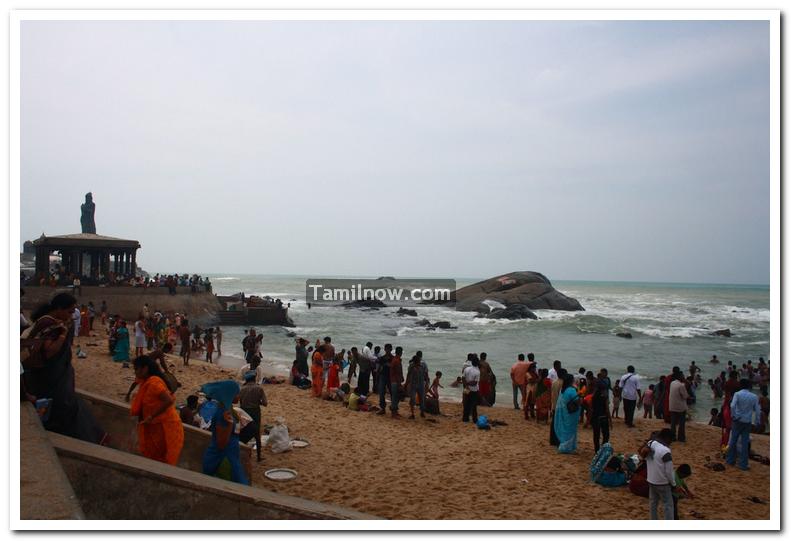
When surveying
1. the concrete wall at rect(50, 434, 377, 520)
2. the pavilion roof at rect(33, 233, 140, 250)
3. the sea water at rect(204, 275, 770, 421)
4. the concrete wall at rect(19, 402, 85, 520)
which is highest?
the pavilion roof at rect(33, 233, 140, 250)

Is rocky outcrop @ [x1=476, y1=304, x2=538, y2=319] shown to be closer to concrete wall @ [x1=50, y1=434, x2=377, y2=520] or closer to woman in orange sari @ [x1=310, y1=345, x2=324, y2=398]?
woman in orange sari @ [x1=310, y1=345, x2=324, y2=398]

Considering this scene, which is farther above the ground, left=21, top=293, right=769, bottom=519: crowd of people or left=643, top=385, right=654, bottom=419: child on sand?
left=21, top=293, right=769, bottom=519: crowd of people

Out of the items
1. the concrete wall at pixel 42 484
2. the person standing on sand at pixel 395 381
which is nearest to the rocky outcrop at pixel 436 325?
the person standing on sand at pixel 395 381

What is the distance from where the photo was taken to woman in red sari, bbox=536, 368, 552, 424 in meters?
10.7

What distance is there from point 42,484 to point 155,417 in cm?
144

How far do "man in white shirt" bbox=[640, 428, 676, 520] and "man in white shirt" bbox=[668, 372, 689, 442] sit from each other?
449 cm

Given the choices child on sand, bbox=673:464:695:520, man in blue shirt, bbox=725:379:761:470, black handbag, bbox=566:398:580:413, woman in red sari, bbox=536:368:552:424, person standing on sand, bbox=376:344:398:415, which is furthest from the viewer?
woman in red sari, bbox=536:368:552:424

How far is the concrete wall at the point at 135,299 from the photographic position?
2302 cm

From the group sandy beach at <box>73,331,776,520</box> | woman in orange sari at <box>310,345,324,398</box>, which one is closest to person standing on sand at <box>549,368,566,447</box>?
sandy beach at <box>73,331,776,520</box>

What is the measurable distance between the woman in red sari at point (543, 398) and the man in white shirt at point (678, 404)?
7.67 ft

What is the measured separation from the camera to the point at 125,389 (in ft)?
34.0

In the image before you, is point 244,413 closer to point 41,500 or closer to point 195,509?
point 195,509

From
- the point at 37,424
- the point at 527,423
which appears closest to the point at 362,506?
the point at 37,424

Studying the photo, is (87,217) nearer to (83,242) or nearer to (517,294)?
(83,242)
